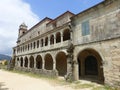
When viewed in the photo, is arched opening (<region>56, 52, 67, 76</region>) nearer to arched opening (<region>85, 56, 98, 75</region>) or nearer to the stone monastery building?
the stone monastery building

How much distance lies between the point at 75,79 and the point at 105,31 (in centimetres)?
697

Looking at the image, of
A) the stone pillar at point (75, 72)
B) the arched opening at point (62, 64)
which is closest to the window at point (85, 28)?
the stone pillar at point (75, 72)

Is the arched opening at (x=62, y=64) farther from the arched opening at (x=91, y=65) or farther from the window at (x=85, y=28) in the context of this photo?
the window at (x=85, y=28)

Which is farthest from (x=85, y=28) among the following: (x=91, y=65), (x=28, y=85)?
(x=28, y=85)

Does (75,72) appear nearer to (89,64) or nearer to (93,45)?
(89,64)

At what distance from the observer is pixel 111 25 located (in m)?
11.7

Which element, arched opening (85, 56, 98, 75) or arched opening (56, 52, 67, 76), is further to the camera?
arched opening (56, 52, 67, 76)

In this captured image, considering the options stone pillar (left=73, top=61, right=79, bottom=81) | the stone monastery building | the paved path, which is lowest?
the paved path

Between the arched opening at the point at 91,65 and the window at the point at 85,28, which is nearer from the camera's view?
the window at the point at 85,28

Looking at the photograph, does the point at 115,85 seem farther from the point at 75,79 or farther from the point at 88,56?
the point at 88,56

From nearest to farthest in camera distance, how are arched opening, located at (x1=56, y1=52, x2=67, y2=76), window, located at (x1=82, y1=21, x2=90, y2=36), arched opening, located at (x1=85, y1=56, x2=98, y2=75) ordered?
window, located at (x1=82, y1=21, x2=90, y2=36)
arched opening, located at (x1=85, y1=56, x2=98, y2=75)
arched opening, located at (x1=56, y1=52, x2=67, y2=76)

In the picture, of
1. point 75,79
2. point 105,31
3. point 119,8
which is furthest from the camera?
point 75,79

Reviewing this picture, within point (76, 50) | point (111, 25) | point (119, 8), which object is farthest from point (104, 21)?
point (76, 50)

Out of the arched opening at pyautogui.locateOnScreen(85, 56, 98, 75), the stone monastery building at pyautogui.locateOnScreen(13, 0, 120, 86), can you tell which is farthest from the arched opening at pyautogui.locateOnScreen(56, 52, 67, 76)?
the arched opening at pyautogui.locateOnScreen(85, 56, 98, 75)
